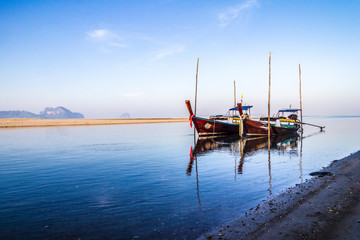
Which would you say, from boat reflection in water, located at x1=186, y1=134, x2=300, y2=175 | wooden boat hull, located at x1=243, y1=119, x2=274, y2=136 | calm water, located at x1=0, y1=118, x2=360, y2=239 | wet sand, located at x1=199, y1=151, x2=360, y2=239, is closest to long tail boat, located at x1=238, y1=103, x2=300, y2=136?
wooden boat hull, located at x1=243, y1=119, x2=274, y2=136

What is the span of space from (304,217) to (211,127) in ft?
104

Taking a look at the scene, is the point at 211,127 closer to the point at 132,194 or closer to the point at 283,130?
the point at 283,130

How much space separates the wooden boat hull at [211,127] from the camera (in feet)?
120

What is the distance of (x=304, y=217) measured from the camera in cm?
614

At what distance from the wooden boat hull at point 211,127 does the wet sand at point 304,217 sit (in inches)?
1096

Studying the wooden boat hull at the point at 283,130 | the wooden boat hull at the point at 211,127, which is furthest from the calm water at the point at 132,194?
the wooden boat hull at the point at 283,130

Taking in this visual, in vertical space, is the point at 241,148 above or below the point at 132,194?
below

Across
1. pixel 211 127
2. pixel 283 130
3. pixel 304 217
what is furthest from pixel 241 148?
pixel 283 130

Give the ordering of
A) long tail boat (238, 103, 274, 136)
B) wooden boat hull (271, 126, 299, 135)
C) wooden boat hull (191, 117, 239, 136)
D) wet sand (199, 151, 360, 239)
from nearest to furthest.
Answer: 1. wet sand (199, 151, 360, 239)
2. long tail boat (238, 103, 274, 136)
3. wooden boat hull (191, 117, 239, 136)
4. wooden boat hull (271, 126, 299, 135)

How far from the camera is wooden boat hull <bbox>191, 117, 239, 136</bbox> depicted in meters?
36.7

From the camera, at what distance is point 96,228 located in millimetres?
6477

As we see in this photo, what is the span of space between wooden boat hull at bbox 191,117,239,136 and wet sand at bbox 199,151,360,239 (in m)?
27.8

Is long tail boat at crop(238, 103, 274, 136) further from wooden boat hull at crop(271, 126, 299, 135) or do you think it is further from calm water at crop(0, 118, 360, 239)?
calm water at crop(0, 118, 360, 239)

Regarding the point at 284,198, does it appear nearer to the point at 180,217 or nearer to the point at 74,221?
the point at 180,217
